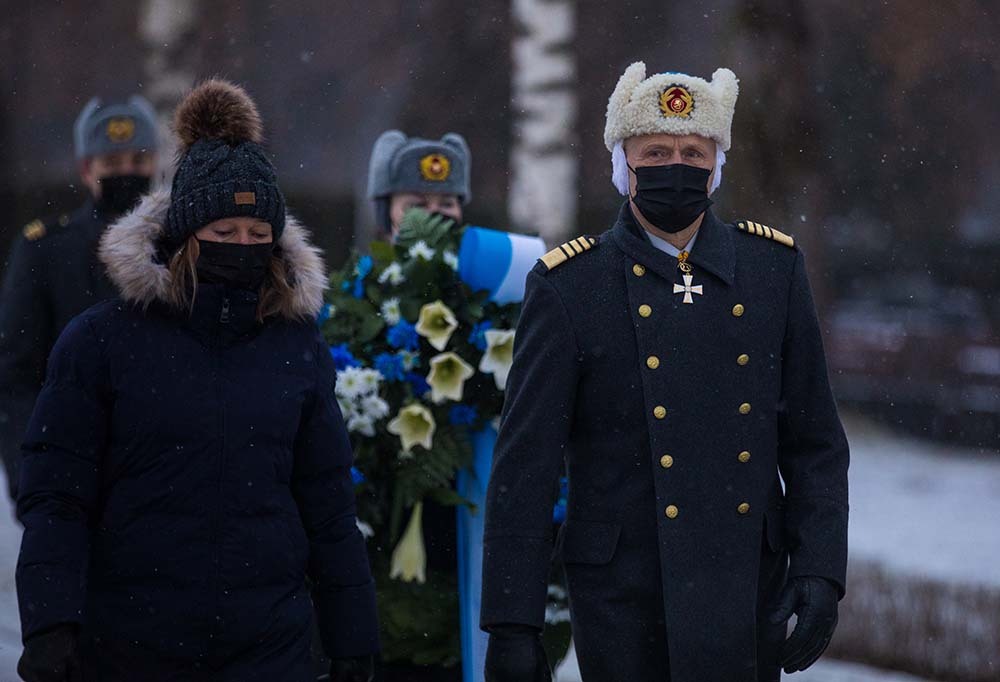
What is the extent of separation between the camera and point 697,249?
356 centimetres

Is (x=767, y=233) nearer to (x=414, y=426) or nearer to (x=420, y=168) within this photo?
(x=414, y=426)

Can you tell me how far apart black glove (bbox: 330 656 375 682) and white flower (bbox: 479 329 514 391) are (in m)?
1.50

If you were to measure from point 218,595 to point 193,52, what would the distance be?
504 inches

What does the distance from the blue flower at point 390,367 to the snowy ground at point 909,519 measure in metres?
2.37

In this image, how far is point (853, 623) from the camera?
7.66 meters

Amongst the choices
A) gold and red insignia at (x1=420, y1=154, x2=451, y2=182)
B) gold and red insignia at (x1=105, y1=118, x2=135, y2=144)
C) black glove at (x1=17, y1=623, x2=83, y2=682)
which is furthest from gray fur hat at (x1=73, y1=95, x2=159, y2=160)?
black glove at (x1=17, y1=623, x2=83, y2=682)

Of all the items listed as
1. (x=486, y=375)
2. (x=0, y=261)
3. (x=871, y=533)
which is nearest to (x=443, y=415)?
(x=486, y=375)

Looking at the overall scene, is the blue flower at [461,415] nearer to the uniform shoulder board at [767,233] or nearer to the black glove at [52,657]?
the uniform shoulder board at [767,233]

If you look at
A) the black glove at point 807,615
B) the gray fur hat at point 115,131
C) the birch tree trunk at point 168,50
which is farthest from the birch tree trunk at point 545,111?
the black glove at point 807,615

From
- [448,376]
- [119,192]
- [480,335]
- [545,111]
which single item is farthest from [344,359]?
[545,111]

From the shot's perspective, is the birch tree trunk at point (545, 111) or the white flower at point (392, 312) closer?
the white flower at point (392, 312)

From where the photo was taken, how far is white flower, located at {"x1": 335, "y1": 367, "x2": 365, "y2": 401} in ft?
16.9

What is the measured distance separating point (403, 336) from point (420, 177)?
84cm

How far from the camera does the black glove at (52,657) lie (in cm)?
334
